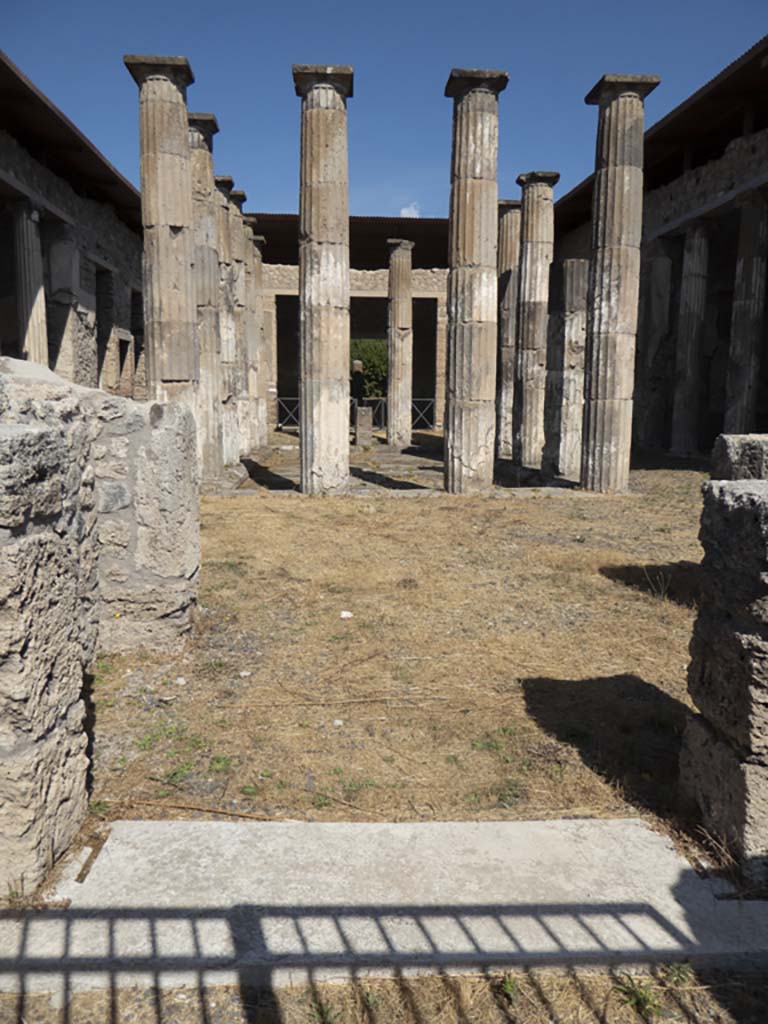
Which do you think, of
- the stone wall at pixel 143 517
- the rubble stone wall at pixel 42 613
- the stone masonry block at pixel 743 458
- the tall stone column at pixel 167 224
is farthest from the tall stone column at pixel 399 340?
the rubble stone wall at pixel 42 613

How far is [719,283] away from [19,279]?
15850mm

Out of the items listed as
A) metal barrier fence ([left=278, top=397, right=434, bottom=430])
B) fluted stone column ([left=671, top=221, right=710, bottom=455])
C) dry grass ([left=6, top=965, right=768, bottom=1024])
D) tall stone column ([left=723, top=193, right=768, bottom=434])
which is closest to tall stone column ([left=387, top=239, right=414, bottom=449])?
fluted stone column ([left=671, top=221, right=710, bottom=455])

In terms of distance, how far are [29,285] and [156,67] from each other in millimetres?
5413

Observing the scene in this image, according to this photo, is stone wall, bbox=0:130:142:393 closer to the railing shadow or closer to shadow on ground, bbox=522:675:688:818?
shadow on ground, bbox=522:675:688:818

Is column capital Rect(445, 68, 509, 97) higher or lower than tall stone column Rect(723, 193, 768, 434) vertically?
higher

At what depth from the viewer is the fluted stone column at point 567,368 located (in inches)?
531

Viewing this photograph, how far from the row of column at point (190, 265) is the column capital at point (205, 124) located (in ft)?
0.05

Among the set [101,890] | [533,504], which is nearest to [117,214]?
[533,504]

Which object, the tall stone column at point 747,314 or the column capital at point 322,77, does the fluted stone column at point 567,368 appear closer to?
the tall stone column at point 747,314

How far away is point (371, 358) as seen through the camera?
98.0 ft

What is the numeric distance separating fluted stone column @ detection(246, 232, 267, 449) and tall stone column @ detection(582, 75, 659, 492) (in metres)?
8.42

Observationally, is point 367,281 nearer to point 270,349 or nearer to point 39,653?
point 270,349

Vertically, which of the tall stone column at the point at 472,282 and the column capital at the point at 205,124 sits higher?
the column capital at the point at 205,124

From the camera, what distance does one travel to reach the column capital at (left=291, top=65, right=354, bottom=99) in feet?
35.7
